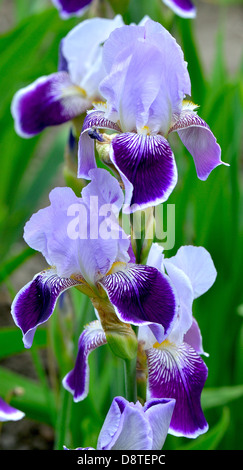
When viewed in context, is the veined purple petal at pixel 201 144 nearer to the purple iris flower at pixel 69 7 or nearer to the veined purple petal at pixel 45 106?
the veined purple petal at pixel 45 106

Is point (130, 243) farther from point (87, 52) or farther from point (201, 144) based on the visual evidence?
point (87, 52)

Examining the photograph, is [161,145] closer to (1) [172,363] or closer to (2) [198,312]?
(1) [172,363]

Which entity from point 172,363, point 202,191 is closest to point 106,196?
point 172,363

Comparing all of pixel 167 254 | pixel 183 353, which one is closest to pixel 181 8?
pixel 167 254

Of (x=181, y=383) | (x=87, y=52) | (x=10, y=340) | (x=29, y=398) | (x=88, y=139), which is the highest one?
(x=87, y=52)

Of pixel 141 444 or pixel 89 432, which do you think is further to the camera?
pixel 89 432
